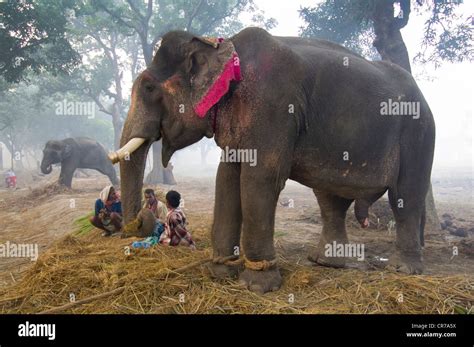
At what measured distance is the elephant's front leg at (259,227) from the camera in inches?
147

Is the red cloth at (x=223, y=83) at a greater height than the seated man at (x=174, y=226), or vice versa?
the red cloth at (x=223, y=83)

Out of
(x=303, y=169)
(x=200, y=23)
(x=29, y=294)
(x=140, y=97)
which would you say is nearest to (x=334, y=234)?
(x=303, y=169)

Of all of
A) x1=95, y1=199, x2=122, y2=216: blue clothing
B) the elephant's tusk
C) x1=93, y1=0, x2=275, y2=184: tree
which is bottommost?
x1=95, y1=199, x2=122, y2=216: blue clothing

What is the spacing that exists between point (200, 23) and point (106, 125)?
25963 millimetres

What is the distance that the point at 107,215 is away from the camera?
6758 millimetres

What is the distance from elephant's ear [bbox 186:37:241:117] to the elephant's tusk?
638 mm

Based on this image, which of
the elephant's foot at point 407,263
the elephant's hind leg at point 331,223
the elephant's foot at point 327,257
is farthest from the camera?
the elephant's hind leg at point 331,223

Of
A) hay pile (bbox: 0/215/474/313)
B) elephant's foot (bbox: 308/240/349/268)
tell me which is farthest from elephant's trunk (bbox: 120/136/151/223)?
elephant's foot (bbox: 308/240/349/268)

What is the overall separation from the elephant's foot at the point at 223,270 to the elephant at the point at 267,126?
0.01 meters

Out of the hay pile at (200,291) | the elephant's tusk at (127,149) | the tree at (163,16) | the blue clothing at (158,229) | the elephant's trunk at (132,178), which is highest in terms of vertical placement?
the tree at (163,16)

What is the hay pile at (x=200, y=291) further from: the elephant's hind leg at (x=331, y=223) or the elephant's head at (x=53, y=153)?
the elephant's head at (x=53, y=153)

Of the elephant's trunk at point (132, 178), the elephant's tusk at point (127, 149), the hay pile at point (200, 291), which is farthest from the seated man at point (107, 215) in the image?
the elephant's tusk at point (127, 149)

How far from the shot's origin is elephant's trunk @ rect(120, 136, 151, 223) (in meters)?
3.96

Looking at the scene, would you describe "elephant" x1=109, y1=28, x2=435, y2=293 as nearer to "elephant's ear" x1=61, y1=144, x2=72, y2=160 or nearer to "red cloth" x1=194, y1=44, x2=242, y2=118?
"red cloth" x1=194, y1=44, x2=242, y2=118
